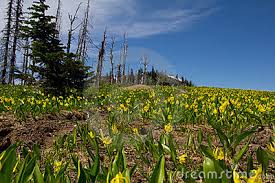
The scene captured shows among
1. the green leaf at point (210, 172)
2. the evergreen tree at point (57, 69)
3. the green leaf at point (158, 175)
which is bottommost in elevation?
the green leaf at point (158, 175)

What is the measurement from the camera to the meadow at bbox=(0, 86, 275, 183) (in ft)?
4.39

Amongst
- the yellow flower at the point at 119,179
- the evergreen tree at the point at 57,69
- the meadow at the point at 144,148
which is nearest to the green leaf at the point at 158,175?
the meadow at the point at 144,148

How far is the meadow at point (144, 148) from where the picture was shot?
4.39 feet

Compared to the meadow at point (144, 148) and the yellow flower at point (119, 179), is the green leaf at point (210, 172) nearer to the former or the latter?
the meadow at point (144, 148)

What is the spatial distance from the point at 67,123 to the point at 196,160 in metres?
3.48

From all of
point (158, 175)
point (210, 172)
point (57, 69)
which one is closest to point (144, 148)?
point (158, 175)

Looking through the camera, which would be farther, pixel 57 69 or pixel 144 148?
pixel 57 69

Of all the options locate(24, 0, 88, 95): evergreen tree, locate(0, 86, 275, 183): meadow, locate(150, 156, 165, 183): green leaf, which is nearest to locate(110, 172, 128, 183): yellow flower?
locate(0, 86, 275, 183): meadow

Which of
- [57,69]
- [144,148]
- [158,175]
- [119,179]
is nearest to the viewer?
[119,179]

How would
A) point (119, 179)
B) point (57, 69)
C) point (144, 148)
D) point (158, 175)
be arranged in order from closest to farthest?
point (119, 179), point (158, 175), point (144, 148), point (57, 69)

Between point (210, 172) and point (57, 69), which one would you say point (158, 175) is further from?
point (57, 69)

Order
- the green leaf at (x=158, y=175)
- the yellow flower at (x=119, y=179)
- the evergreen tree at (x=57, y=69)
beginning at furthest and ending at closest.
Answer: the evergreen tree at (x=57, y=69) < the green leaf at (x=158, y=175) < the yellow flower at (x=119, y=179)

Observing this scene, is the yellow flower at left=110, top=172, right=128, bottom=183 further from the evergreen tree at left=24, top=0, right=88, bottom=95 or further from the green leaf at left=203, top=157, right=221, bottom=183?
the evergreen tree at left=24, top=0, right=88, bottom=95

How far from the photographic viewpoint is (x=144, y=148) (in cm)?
335
